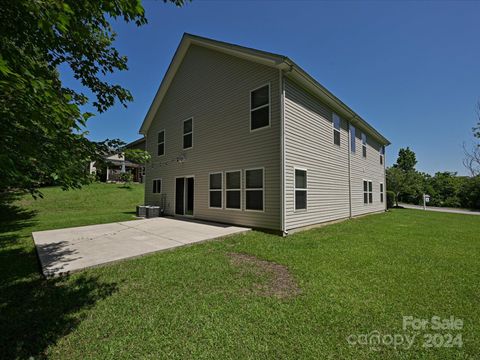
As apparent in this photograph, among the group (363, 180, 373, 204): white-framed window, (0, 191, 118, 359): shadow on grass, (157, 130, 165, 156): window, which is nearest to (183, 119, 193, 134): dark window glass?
(157, 130, 165, 156): window

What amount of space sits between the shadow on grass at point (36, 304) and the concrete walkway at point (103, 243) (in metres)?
0.33

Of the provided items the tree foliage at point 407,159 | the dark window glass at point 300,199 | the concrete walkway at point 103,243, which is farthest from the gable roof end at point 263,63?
the tree foliage at point 407,159

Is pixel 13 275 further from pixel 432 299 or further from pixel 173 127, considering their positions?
pixel 173 127

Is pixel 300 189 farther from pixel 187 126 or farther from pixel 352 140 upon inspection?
pixel 187 126

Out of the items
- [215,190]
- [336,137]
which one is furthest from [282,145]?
[336,137]

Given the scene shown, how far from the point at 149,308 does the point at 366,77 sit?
44.4ft

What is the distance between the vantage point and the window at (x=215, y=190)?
30.3 ft

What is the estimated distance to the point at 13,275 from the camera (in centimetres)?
399

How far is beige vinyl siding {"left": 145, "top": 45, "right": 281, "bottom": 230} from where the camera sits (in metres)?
7.47

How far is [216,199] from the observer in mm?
9398

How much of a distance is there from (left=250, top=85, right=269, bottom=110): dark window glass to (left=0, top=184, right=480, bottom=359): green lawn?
5.20 meters

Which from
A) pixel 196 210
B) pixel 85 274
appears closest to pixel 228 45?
pixel 196 210

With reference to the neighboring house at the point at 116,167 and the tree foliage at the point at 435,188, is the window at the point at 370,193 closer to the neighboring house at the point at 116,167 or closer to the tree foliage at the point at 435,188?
the tree foliage at the point at 435,188

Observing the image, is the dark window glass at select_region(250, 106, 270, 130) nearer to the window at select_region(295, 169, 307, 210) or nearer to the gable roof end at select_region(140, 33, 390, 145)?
the gable roof end at select_region(140, 33, 390, 145)
